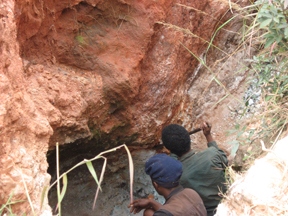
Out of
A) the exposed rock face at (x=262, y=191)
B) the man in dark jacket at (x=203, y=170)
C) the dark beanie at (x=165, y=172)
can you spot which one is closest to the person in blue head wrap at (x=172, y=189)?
the dark beanie at (x=165, y=172)

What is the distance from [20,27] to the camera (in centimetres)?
185

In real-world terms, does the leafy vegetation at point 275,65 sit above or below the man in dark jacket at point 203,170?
above

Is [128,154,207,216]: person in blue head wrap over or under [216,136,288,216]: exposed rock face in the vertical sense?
under

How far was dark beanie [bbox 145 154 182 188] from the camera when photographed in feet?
5.35

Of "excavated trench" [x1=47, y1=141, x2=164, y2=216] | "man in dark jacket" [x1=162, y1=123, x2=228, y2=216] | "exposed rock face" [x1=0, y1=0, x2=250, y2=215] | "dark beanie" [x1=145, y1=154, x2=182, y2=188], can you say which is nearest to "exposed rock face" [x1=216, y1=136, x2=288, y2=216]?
"dark beanie" [x1=145, y1=154, x2=182, y2=188]

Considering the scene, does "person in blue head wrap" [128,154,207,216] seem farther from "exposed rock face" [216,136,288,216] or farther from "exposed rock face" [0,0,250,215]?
"exposed rock face" [0,0,250,215]

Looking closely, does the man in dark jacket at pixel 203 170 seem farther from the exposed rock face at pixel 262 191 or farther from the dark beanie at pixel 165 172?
the exposed rock face at pixel 262 191

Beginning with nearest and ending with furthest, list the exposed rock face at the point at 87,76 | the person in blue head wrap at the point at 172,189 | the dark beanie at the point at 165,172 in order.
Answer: the exposed rock face at the point at 87,76, the person in blue head wrap at the point at 172,189, the dark beanie at the point at 165,172

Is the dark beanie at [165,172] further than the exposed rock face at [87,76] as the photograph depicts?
Yes

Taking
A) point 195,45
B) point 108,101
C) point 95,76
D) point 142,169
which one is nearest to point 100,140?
point 108,101

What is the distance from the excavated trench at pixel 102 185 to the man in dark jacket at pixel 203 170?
97cm

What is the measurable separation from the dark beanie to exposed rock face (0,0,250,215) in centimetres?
68

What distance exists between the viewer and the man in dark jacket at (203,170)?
2.02 metres

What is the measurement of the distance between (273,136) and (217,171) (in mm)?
525
